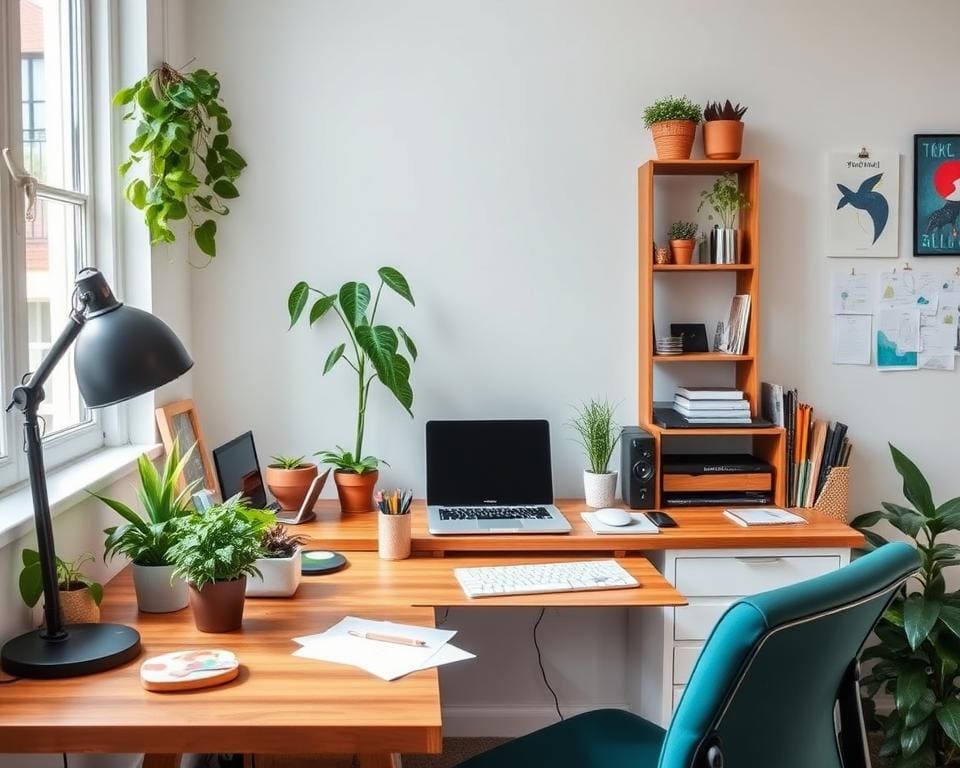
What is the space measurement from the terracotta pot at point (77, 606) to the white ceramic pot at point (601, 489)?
1548 millimetres

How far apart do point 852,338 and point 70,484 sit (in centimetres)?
241

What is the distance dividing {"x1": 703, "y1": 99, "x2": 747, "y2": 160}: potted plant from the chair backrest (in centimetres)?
175

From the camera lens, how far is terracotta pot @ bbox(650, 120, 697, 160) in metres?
2.95

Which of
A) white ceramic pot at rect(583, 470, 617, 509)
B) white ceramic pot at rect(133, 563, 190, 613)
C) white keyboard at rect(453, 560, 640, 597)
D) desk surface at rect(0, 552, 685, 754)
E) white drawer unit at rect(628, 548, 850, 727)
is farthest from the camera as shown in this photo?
white ceramic pot at rect(583, 470, 617, 509)

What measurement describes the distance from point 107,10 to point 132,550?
4.92ft

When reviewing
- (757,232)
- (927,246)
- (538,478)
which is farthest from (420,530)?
(927,246)

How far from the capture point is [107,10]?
2631 millimetres

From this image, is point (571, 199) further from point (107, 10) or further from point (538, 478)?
point (107, 10)

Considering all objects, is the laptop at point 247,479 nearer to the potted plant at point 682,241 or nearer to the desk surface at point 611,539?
the desk surface at point 611,539

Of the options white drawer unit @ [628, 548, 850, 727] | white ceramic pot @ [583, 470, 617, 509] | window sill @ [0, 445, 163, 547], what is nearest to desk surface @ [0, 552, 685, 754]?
window sill @ [0, 445, 163, 547]

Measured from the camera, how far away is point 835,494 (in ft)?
9.72

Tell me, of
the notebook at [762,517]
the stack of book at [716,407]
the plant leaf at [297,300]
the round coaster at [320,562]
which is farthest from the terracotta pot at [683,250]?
the round coaster at [320,562]

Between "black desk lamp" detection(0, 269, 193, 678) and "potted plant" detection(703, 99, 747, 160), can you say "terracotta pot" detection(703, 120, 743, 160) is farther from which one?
"black desk lamp" detection(0, 269, 193, 678)

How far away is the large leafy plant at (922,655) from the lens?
2701 millimetres
